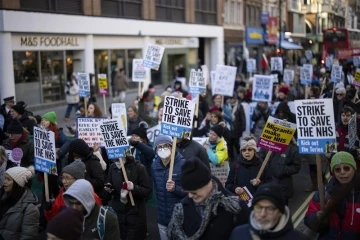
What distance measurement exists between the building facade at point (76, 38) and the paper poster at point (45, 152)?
1351 centimetres

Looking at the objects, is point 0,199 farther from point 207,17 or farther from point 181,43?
point 207,17

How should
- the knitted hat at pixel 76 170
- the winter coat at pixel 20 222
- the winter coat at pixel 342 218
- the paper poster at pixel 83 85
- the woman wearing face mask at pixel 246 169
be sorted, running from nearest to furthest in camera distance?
1. the winter coat at pixel 342 218
2. the winter coat at pixel 20 222
3. the knitted hat at pixel 76 170
4. the woman wearing face mask at pixel 246 169
5. the paper poster at pixel 83 85

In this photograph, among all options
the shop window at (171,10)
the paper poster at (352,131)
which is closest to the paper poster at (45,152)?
the paper poster at (352,131)

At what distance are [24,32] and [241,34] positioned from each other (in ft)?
89.5

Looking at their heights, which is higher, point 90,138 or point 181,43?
point 181,43

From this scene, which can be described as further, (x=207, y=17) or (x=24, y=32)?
(x=207, y=17)

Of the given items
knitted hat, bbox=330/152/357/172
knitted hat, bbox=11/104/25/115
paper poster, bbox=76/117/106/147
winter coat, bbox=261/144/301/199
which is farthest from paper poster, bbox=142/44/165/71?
knitted hat, bbox=330/152/357/172

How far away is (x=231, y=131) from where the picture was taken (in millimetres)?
12312

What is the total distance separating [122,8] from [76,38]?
435 centimetres

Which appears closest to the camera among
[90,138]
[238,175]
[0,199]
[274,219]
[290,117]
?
[274,219]

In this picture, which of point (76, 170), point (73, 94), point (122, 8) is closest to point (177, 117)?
point (76, 170)

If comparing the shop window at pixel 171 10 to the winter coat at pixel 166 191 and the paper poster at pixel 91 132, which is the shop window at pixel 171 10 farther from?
the winter coat at pixel 166 191

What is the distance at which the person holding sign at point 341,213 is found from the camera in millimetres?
4637

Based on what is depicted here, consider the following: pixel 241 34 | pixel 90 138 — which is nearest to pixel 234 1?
pixel 241 34
